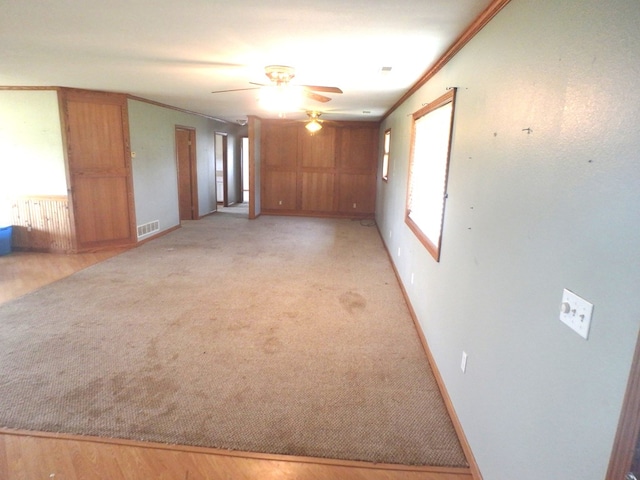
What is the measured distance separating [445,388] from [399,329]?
98 cm

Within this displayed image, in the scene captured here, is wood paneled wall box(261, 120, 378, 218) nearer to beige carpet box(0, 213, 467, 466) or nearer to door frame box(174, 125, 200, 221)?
door frame box(174, 125, 200, 221)

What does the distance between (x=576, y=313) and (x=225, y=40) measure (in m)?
2.65

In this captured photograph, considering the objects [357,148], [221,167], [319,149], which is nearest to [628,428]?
[357,148]

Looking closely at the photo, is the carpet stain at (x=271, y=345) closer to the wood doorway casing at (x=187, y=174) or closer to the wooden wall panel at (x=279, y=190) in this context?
the wood doorway casing at (x=187, y=174)

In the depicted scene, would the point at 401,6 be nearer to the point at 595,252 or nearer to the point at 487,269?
the point at 487,269

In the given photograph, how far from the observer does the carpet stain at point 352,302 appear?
3752 millimetres

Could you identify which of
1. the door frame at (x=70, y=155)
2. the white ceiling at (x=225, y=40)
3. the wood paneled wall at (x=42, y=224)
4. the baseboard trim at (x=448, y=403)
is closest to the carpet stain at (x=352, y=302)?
the baseboard trim at (x=448, y=403)

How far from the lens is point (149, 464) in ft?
5.98

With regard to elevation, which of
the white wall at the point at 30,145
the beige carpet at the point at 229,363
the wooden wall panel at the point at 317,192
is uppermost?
the white wall at the point at 30,145

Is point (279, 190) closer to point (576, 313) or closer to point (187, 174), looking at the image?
point (187, 174)

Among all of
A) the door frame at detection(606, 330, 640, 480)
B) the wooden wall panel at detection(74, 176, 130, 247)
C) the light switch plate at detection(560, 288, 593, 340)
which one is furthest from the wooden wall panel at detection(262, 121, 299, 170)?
the door frame at detection(606, 330, 640, 480)

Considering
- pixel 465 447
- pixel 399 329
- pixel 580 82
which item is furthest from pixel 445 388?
pixel 580 82

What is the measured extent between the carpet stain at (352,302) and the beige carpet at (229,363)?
0.01m

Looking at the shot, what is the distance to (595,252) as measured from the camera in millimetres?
1006
